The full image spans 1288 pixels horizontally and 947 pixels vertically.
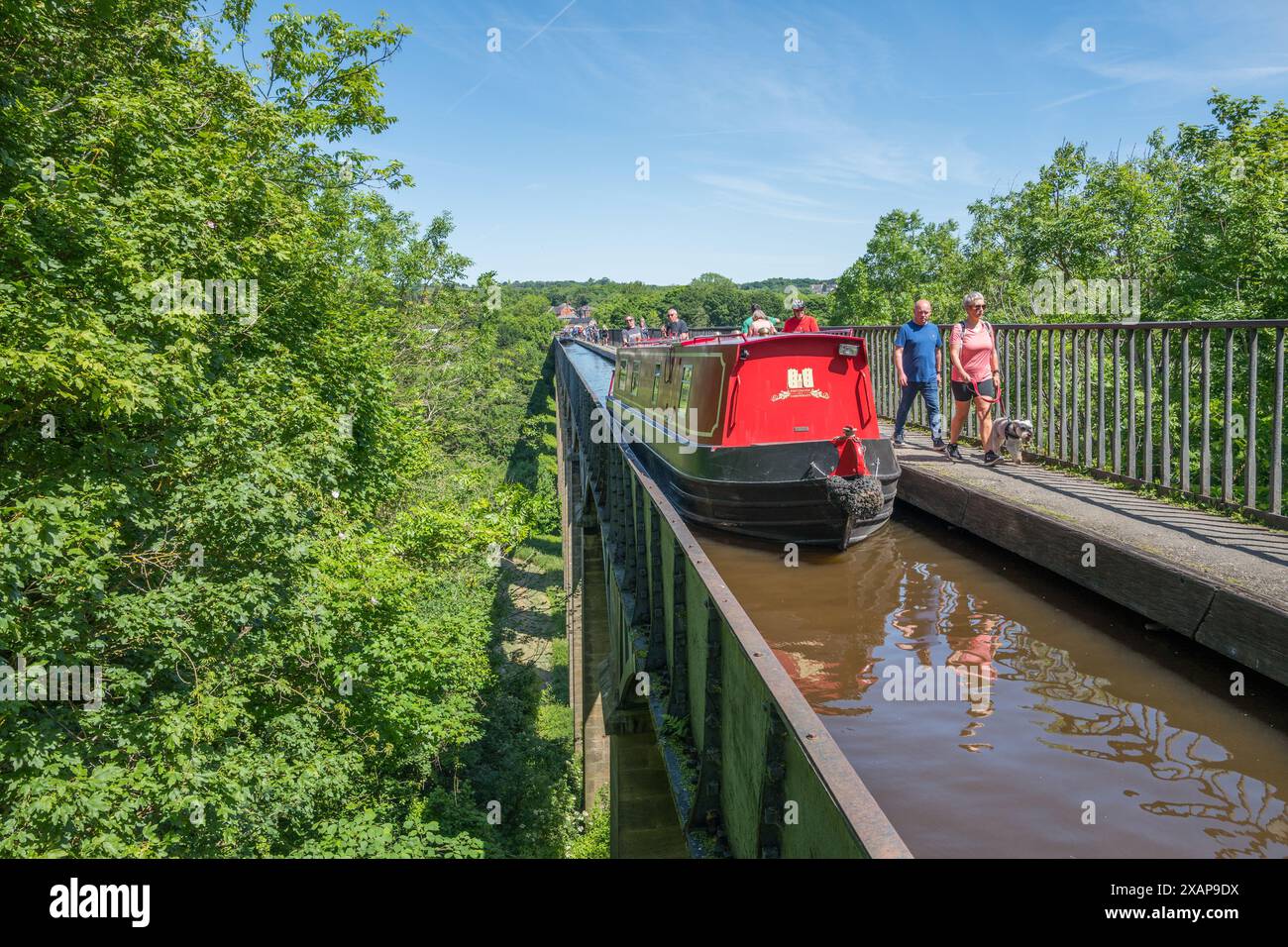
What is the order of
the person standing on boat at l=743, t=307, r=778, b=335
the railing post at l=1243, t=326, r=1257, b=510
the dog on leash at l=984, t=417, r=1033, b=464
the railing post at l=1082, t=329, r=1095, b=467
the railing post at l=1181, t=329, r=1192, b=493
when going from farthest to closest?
the person standing on boat at l=743, t=307, r=778, b=335 → the dog on leash at l=984, t=417, r=1033, b=464 → the railing post at l=1082, t=329, r=1095, b=467 → the railing post at l=1181, t=329, r=1192, b=493 → the railing post at l=1243, t=326, r=1257, b=510

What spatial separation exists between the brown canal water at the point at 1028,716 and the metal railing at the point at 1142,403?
4.53 ft

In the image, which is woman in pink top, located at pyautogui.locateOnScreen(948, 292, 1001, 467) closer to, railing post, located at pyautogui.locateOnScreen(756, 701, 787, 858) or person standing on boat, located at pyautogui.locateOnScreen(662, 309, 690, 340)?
railing post, located at pyautogui.locateOnScreen(756, 701, 787, 858)

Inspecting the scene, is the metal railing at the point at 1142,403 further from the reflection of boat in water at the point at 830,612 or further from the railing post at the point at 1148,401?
the reflection of boat in water at the point at 830,612

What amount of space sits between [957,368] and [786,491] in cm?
274

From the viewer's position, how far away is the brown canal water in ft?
10.8

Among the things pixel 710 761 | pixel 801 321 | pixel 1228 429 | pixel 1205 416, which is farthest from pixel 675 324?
pixel 710 761

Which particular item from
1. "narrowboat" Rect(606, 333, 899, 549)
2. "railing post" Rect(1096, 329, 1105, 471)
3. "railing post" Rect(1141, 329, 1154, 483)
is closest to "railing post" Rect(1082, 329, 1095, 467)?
"railing post" Rect(1096, 329, 1105, 471)

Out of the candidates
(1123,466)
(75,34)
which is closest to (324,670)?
(75,34)

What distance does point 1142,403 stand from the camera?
7.91 m

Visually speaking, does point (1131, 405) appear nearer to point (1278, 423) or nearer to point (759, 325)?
point (1278, 423)

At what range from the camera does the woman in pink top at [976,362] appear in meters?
8.70

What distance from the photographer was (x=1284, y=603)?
4.12m

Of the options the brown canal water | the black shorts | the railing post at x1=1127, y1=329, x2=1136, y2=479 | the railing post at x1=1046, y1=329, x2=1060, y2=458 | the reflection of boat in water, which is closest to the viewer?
the brown canal water

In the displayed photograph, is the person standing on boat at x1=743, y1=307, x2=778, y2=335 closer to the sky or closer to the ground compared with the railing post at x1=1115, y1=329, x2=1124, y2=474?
closer to the sky
